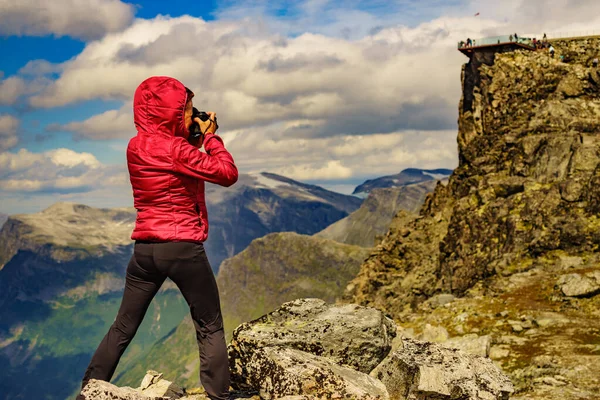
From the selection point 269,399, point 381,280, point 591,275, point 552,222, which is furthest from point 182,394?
point 381,280

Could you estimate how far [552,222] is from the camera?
1430 inches

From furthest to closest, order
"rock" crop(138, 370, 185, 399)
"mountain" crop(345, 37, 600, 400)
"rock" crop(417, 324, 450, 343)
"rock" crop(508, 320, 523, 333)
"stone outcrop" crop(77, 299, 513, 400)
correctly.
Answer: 1. "rock" crop(417, 324, 450, 343)
2. "rock" crop(508, 320, 523, 333)
3. "mountain" crop(345, 37, 600, 400)
4. "rock" crop(138, 370, 185, 399)
5. "stone outcrop" crop(77, 299, 513, 400)

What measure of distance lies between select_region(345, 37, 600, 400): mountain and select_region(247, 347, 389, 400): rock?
22.6ft

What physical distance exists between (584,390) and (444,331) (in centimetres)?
845

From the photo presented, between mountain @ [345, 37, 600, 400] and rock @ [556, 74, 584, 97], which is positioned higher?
rock @ [556, 74, 584, 97]

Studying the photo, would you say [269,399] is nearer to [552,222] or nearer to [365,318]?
[365,318]

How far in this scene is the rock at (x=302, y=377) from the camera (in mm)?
8578

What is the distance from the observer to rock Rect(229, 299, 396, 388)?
10453mm

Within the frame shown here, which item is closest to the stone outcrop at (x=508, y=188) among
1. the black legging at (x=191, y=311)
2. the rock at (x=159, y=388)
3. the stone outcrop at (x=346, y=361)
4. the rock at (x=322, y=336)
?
the stone outcrop at (x=346, y=361)

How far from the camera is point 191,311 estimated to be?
342 inches

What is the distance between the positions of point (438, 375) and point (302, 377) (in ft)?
10.0

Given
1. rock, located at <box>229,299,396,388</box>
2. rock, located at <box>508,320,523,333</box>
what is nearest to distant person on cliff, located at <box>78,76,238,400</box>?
rock, located at <box>229,299,396,388</box>

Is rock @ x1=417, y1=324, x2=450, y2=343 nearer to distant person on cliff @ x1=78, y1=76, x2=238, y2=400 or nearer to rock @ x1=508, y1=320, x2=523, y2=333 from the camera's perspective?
rock @ x1=508, y1=320, x2=523, y2=333

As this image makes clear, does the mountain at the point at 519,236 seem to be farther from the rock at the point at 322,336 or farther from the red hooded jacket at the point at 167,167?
the red hooded jacket at the point at 167,167
